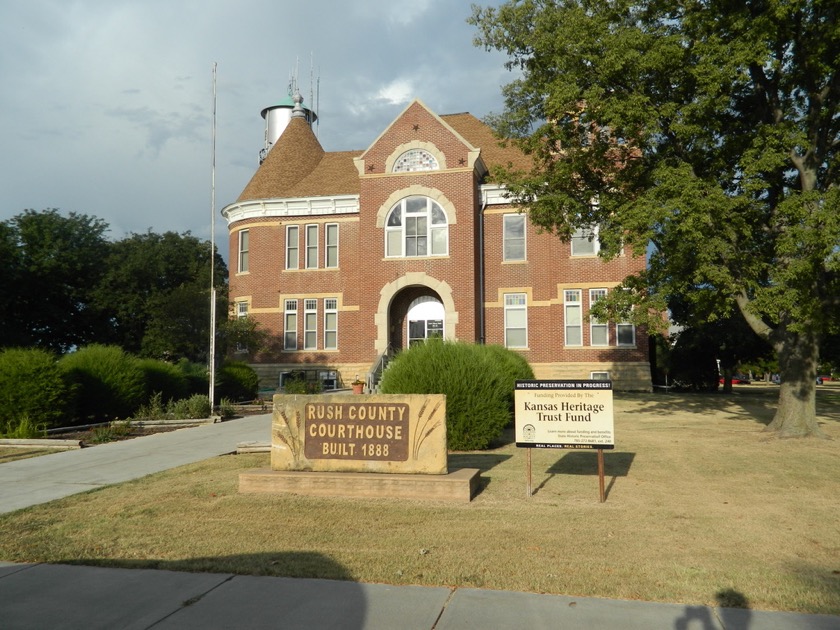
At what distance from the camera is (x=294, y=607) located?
5.15m

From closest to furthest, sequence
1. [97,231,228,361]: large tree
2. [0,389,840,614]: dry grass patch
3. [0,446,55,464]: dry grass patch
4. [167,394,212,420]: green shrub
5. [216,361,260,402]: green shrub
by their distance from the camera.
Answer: [0,389,840,614]: dry grass patch
[0,446,55,464]: dry grass patch
[167,394,212,420]: green shrub
[216,361,260,402]: green shrub
[97,231,228,361]: large tree

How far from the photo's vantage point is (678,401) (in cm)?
2461

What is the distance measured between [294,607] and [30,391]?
1412 centimetres

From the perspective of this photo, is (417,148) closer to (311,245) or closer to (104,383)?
(311,245)

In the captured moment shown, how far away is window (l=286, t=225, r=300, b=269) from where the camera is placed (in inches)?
1293

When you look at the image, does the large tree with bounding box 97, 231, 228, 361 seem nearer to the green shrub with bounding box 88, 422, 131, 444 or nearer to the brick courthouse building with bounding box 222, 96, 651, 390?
the brick courthouse building with bounding box 222, 96, 651, 390

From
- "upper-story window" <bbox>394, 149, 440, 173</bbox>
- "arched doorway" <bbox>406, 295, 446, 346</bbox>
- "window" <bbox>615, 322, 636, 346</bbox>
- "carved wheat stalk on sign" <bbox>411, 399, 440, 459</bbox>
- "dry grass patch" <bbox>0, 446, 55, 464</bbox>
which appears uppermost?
"upper-story window" <bbox>394, 149, 440, 173</bbox>

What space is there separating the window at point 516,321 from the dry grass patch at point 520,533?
18.7 meters

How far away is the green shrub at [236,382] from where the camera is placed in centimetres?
2584

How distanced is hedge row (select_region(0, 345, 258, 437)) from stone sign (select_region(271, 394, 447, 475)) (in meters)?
9.40

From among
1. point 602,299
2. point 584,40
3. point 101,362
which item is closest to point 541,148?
point 584,40

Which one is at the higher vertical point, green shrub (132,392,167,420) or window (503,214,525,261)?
window (503,214,525,261)

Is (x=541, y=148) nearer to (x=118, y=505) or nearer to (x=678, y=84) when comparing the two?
(x=678, y=84)

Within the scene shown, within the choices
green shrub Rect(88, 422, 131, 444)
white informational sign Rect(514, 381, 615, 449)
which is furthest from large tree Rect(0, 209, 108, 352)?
white informational sign Rect(514, 381, 615, 449)
